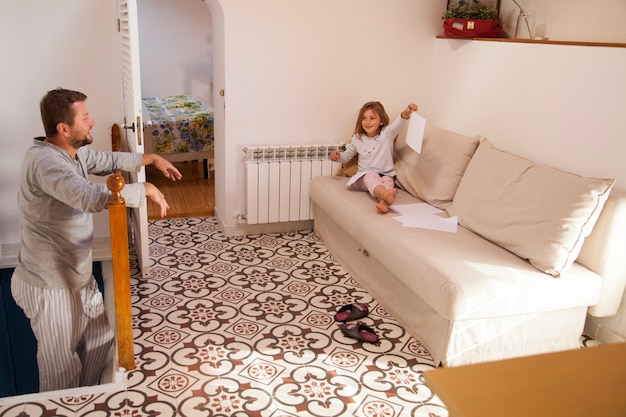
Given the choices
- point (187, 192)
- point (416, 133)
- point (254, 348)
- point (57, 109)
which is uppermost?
point (57, 109)

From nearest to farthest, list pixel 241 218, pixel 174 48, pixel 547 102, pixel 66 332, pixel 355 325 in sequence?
pixel 66 332
pixel 355 325
pixel 547 102
pixel 241 218
pixel 174 48

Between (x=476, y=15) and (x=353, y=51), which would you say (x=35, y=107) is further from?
(x=476, y=15)

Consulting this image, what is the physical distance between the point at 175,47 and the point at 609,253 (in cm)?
618

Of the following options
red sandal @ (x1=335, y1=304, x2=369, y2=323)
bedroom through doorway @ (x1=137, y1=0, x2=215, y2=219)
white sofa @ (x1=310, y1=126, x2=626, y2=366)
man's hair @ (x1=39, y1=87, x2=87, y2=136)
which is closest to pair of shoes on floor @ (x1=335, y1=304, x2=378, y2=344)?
red sandal @ (x1=335, y1=304, x2=369, y2=323)

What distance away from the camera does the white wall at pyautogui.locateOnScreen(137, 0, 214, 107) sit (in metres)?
7.44

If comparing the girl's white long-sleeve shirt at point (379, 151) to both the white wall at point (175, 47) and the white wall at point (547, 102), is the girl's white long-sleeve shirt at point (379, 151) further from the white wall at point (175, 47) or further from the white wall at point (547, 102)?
the white wall at point (175, 47)

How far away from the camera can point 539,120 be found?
3.38m

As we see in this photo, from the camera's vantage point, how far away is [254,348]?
9.37 feet

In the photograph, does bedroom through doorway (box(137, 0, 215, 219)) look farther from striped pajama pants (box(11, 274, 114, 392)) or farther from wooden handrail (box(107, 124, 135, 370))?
wooden handrail (box(107, 124, 135, 370))

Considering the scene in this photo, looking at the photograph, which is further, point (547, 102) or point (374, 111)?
point (374, 111)

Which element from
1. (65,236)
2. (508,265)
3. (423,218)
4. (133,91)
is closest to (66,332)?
(65,236)

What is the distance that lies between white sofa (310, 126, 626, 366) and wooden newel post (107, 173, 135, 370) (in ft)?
4.24

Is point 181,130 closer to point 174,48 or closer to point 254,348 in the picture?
point 174,48

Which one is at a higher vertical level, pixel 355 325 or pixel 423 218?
pixel 423 218
